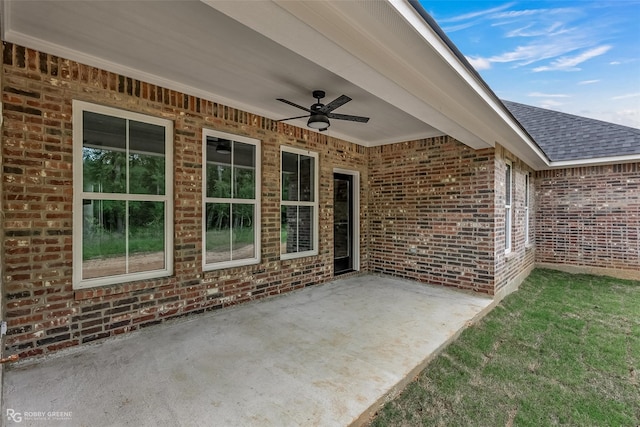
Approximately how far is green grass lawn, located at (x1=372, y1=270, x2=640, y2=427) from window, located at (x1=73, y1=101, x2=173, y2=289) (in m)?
2.99

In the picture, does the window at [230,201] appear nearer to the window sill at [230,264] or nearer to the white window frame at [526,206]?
the window sill at [230,264]

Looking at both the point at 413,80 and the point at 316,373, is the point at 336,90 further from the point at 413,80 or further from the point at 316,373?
the point at 316,373

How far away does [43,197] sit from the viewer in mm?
2695

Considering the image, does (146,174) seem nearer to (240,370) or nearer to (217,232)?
(217,232)

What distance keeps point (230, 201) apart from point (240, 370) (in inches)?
92.4

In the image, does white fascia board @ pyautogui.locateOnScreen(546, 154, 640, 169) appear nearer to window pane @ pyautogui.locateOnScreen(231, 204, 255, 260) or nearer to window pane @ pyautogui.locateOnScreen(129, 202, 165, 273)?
window pane @ pyautogui.locateOnScreen(231, 204, 255, 260)

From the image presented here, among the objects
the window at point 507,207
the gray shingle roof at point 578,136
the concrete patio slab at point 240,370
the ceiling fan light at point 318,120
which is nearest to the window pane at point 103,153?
the concrete patio slab at point 240,370

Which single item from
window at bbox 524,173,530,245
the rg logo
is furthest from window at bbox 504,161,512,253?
the rg logo

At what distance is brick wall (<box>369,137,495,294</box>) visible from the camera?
4953mm

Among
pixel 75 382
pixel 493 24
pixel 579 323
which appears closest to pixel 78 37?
pixel 75 382

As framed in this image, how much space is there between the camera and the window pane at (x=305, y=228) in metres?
5.23

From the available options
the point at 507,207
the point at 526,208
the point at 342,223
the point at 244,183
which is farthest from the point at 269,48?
the point at 526,208

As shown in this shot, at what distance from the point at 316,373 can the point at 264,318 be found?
4.62ft

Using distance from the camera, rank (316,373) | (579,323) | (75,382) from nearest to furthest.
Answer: (75,382)
(316,373)
(579,323)
